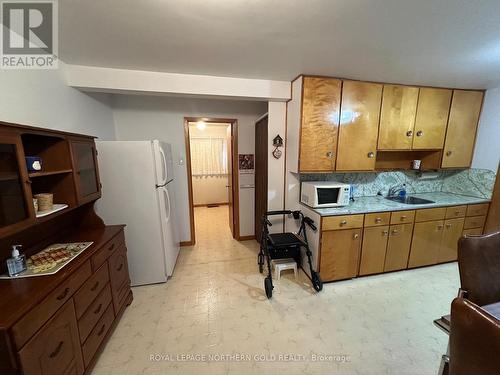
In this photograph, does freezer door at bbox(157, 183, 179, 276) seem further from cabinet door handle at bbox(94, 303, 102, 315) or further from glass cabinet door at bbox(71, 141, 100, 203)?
cabinet door handle at bbox(94, 303, 102, 315)

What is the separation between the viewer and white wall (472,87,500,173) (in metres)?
2.63

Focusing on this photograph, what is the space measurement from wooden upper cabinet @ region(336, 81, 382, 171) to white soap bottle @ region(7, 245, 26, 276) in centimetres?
282

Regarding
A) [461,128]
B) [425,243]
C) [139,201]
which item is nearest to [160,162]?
[139,201]

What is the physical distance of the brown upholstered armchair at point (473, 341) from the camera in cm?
59

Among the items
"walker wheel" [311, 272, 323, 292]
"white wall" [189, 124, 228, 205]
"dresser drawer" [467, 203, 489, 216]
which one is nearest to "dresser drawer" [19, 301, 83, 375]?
"walker wheel" [311, 272, 323, 292]

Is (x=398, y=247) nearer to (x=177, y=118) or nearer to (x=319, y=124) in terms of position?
(x=319, y=124)

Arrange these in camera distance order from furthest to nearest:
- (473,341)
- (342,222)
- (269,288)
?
(342,222), (269,288), (473,341)

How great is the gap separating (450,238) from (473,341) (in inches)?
112

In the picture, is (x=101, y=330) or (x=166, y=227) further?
(x=166, y=227)

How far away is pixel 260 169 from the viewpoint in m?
3.19

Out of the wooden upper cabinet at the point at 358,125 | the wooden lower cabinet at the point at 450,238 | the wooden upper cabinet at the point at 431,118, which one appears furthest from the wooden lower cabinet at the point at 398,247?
the wooden upper cabinet at the point at 431,118

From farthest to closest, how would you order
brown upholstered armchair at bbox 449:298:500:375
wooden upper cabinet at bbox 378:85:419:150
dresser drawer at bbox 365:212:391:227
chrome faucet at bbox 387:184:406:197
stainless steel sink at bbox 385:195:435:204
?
chrome faucet at bbox 387:184:406:197 → stainless steel sink at bbox 385:195:435:204 → wooden upper cabinet at bbox 378:85:419:150 → dresser drawer at bbox 365:212:391:227 → brown upholstered armchair at bbox 449:298:500:375

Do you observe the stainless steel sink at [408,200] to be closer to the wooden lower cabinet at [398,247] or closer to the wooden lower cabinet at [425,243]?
the wooden lower cabinet at [425,243]

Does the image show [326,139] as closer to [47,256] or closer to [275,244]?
[275,244]
